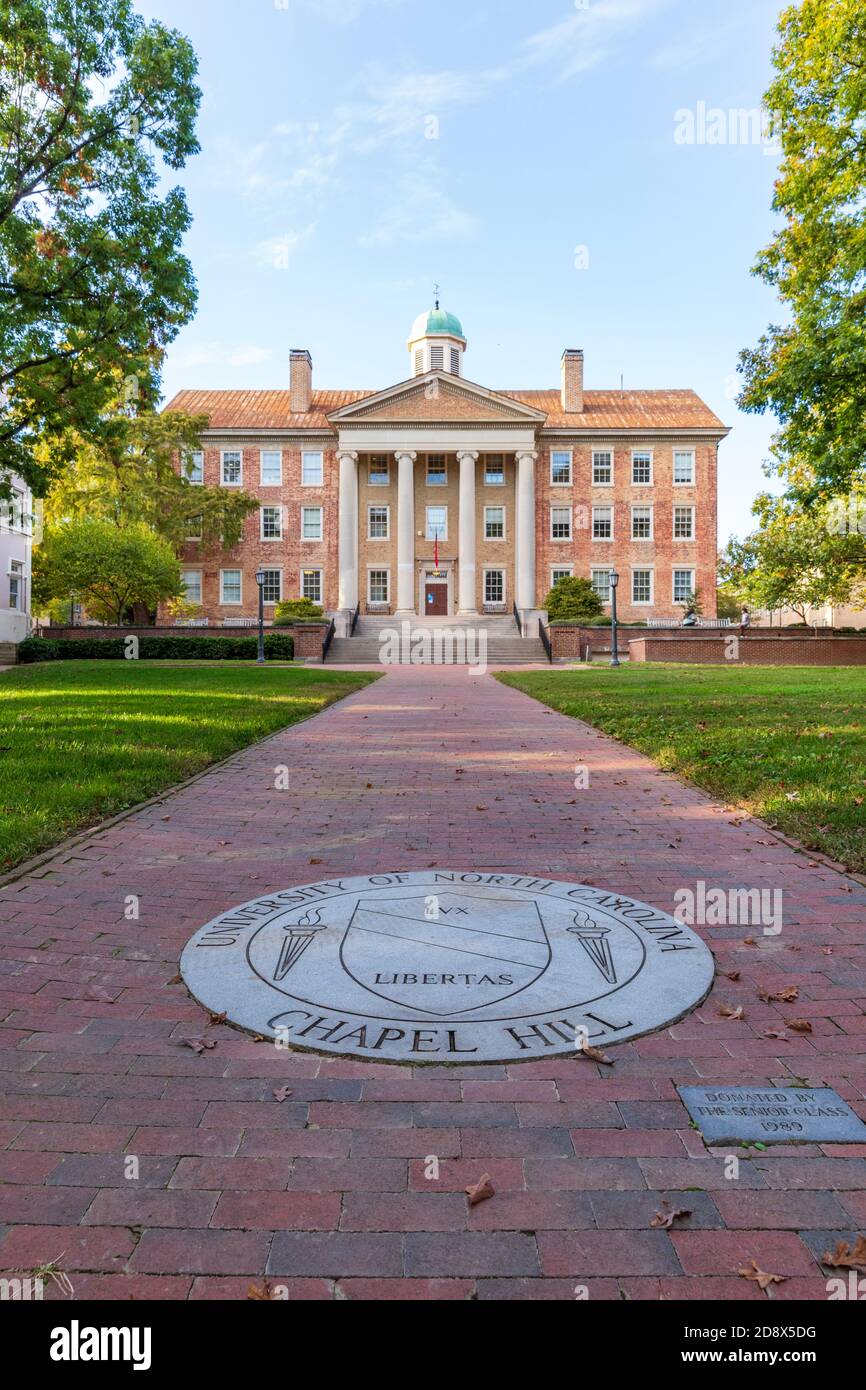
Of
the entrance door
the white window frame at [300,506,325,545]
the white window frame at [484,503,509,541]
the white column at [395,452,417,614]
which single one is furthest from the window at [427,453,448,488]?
the white window frame at [300,506,325,545]

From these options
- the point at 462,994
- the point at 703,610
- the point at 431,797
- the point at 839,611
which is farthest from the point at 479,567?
the point at 462,994

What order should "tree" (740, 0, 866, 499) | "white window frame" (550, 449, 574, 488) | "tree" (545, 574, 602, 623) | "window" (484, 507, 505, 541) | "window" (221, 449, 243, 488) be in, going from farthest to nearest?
1. "window" (221, 449, 243, 488)
2. "white window frame" (550, 449, 574, 488)
3. "window" (484, 507, 505, 541)
4. "tree" (545, 574, 602, 623)
5. "tree" (740, 0, 866, 499)

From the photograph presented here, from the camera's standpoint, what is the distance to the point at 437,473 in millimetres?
51406

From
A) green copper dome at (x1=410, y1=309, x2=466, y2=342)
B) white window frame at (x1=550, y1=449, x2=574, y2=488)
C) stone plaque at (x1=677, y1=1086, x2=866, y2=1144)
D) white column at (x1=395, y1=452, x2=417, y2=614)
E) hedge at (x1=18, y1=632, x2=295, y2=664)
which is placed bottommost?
stone plaque at (x1=677, y1=1086, x2=866, y2=1144)

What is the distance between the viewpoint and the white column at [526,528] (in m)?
48.9

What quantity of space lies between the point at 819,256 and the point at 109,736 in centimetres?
1684

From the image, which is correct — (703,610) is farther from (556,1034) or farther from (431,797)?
(556,1034)

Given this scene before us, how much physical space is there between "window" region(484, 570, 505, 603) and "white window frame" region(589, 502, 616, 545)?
5.91 meters

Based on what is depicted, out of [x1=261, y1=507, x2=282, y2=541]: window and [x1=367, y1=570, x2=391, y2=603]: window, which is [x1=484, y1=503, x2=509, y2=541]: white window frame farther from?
[x1=261, y1=507, x2=282, y2=541]: window

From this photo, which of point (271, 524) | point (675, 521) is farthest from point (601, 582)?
point (271, 524)

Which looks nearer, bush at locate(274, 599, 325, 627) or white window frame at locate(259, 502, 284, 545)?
bush at locate(274, 599, 325, 627)

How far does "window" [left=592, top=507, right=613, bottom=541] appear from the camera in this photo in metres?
51.5

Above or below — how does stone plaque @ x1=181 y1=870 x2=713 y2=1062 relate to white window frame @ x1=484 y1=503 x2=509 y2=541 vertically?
below

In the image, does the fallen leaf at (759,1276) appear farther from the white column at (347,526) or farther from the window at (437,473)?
the window at (437,473)
